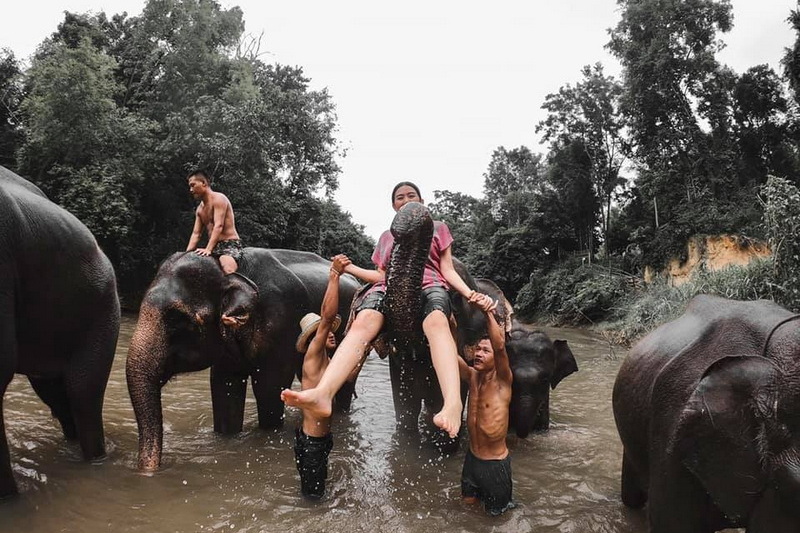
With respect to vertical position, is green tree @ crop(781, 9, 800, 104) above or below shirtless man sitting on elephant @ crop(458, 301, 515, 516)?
above

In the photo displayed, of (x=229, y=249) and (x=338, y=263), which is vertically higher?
(x=229, y=249)

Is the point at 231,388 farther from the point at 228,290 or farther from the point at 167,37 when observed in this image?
the point at 167,37

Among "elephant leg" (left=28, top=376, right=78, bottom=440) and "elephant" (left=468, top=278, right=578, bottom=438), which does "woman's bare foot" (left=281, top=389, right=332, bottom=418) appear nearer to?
"elephant" (left=468, top=278, right=578, bottom=438)

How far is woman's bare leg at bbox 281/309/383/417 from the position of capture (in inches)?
118

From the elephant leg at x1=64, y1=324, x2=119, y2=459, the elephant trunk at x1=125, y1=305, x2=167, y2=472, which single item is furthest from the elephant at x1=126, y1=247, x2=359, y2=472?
the elephant leg at x1=64, y1=324, x2=119, y2=459

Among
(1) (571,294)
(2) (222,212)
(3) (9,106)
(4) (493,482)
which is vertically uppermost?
(3) (9,106)

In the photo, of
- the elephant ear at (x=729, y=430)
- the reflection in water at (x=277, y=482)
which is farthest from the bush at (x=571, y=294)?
the elephant ear at (x=729, y=430)

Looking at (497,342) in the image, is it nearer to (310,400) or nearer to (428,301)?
(428,301)

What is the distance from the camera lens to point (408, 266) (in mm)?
3646

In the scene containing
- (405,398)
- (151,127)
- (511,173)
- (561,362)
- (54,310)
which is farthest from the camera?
(511,173)

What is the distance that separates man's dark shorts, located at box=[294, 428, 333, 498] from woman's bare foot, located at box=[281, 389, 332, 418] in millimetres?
769

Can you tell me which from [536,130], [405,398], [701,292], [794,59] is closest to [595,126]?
[536,130]

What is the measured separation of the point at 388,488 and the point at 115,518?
6.05ft

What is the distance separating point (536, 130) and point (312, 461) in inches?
1298
